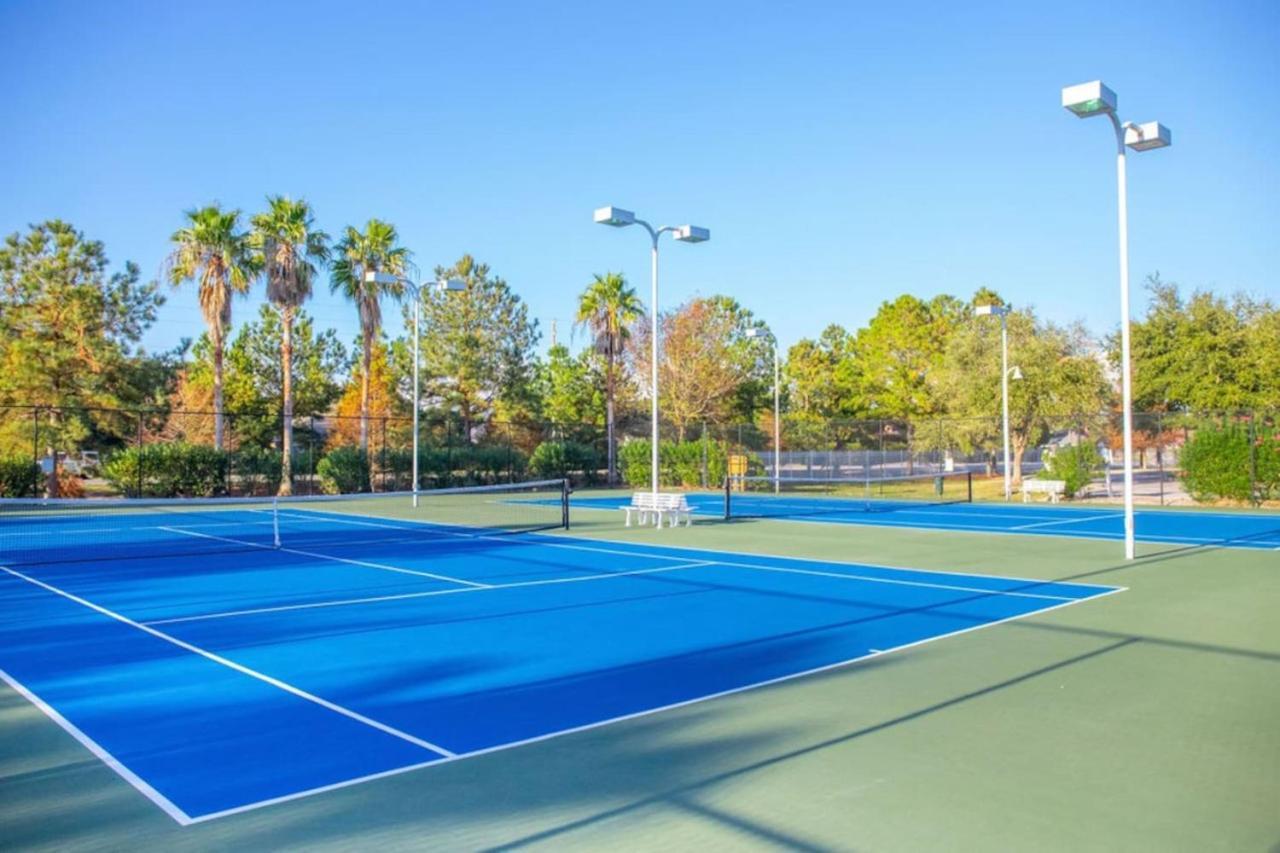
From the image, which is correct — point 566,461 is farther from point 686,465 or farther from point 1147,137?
point 1147,137

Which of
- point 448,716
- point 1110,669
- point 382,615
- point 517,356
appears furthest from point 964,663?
point 517,356

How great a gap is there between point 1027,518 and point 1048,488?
6.95 m

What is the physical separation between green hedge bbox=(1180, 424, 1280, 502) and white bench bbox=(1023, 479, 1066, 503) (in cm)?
339

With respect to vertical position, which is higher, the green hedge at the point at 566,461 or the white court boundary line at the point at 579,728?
the green hedge at the point at 566,461

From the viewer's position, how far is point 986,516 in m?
24.5

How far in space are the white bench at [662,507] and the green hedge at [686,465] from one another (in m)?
16.5

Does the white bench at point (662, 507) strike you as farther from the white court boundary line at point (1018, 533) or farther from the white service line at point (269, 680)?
the white service line at point (269, 680)

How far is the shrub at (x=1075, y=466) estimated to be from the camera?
30688 mm

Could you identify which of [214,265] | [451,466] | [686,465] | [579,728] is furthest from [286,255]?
[579,728]

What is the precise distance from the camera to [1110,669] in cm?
779

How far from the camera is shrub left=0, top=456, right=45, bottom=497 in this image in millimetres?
29656

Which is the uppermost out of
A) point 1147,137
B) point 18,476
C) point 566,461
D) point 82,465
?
point 1147,137

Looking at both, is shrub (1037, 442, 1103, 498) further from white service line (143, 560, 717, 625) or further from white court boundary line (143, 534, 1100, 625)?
white service line (143, 560, 717, 625)

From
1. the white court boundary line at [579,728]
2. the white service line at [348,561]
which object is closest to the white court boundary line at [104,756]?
the white court boundary line at [579,728]
